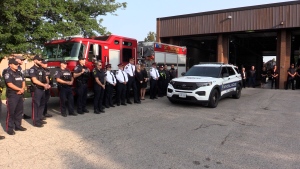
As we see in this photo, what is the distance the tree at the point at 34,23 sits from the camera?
1340cm

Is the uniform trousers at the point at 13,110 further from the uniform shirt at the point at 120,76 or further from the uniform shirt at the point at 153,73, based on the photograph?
the uniform shirt at the point at 153,73

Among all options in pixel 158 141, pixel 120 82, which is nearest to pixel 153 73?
pixel 120 82

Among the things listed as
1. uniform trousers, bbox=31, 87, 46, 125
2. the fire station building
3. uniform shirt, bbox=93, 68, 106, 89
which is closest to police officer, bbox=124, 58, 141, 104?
uniform shirt, bbox=93, 68, 106, 89

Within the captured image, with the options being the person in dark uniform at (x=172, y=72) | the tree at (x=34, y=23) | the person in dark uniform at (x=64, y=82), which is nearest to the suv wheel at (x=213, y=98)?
the person in dark uniform at (x=172, y=72)

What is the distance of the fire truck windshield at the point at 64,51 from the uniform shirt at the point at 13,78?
8.99ft

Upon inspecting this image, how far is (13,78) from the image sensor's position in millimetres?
5930

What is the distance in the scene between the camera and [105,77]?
8.70 m

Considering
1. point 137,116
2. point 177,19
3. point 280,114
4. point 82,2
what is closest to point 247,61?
point 177,19

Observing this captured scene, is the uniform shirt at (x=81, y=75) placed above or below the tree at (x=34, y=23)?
below

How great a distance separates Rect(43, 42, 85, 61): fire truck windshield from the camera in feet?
28.7

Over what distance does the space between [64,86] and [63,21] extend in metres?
10.6

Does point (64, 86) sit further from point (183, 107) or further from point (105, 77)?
point (183, 107)

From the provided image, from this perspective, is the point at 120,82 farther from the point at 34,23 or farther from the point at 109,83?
the point at 34,23

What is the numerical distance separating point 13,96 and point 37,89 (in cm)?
76
